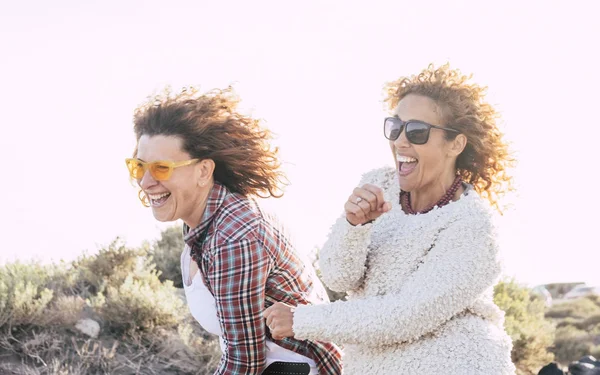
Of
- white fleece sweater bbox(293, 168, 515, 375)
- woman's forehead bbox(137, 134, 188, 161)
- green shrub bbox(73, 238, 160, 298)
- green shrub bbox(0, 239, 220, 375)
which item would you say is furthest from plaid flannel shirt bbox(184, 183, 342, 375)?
green shrub bbox(73, 238, 160, 298)

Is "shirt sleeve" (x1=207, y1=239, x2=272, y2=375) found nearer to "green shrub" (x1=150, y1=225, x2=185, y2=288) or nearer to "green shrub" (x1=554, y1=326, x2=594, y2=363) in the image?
"green shrub" (x1=150, y1=225, x2=185, y2=288)

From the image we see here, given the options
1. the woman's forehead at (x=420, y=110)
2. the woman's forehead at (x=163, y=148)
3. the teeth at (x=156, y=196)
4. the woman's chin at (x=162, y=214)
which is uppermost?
the woman's forehead at (x=420, y=110)

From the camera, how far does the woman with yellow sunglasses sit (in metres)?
3.00

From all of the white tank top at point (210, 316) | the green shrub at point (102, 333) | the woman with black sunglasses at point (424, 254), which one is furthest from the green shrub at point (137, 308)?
the woman with black sunglasses at point (424, 254)

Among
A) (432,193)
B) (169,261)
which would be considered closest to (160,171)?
(432,193)

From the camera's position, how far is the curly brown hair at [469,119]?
2836 millimetres

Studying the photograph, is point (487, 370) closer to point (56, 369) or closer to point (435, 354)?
point (435, 354)

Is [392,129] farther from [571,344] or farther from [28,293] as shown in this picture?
[571,344]

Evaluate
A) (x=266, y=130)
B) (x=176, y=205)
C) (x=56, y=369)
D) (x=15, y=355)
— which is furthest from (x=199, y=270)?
(x=15, y=355)

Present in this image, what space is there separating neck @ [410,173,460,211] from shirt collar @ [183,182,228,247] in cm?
80

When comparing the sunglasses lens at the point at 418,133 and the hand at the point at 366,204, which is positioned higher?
the sunglasses lens at the point at 418,133

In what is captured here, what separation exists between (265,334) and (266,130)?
2.83 feet

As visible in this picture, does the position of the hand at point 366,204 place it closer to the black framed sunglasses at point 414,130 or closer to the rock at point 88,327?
the black framed sunglasses at point 414,130

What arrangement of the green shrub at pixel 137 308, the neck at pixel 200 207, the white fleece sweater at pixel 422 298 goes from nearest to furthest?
the white fleece sweater at pixel 422 298 < the neck at pixel 200 207 < the green shrub at pixel 137 308
